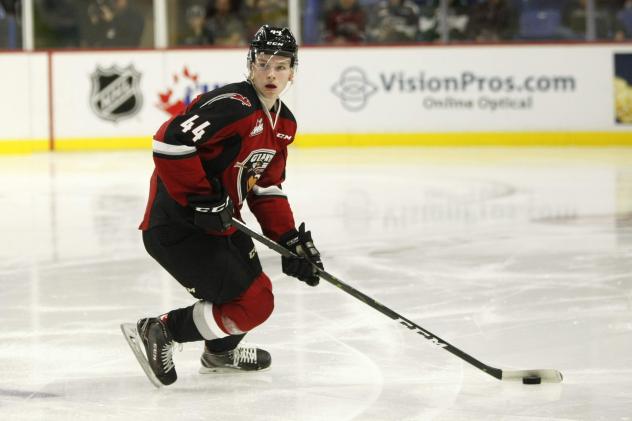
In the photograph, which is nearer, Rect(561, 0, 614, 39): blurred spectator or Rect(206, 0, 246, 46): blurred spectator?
Rect(561, 0, 614, 39): blurred spectator

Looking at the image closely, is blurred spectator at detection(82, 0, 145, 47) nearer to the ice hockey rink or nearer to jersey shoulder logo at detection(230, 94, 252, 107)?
the ice hockey rink

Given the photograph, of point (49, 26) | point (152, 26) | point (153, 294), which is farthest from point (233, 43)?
point (153, 294)

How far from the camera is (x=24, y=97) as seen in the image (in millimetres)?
10695

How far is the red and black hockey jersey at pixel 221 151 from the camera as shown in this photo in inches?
121

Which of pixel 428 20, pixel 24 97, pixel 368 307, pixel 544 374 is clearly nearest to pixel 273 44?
pixel 544 374

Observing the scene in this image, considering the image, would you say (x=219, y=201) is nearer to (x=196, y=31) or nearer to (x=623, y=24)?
(x=196, y=31)

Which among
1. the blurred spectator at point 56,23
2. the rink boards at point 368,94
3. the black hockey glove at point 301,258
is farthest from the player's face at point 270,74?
the blurred spectator at point 56,23

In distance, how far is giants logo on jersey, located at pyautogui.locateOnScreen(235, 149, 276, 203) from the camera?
324 cm

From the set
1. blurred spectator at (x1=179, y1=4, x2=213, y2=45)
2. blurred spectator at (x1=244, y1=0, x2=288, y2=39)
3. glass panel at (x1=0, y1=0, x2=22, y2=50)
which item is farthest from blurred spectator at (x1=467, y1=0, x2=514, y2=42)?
glass panel at (x1=0, y1=0, x2=22, y2=50)

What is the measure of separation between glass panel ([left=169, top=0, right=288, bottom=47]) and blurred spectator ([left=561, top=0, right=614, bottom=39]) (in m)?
2.48

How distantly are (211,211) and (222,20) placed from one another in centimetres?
815

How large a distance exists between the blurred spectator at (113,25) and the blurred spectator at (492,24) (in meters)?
2.93

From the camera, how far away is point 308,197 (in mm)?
7445

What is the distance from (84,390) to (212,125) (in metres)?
0.82
